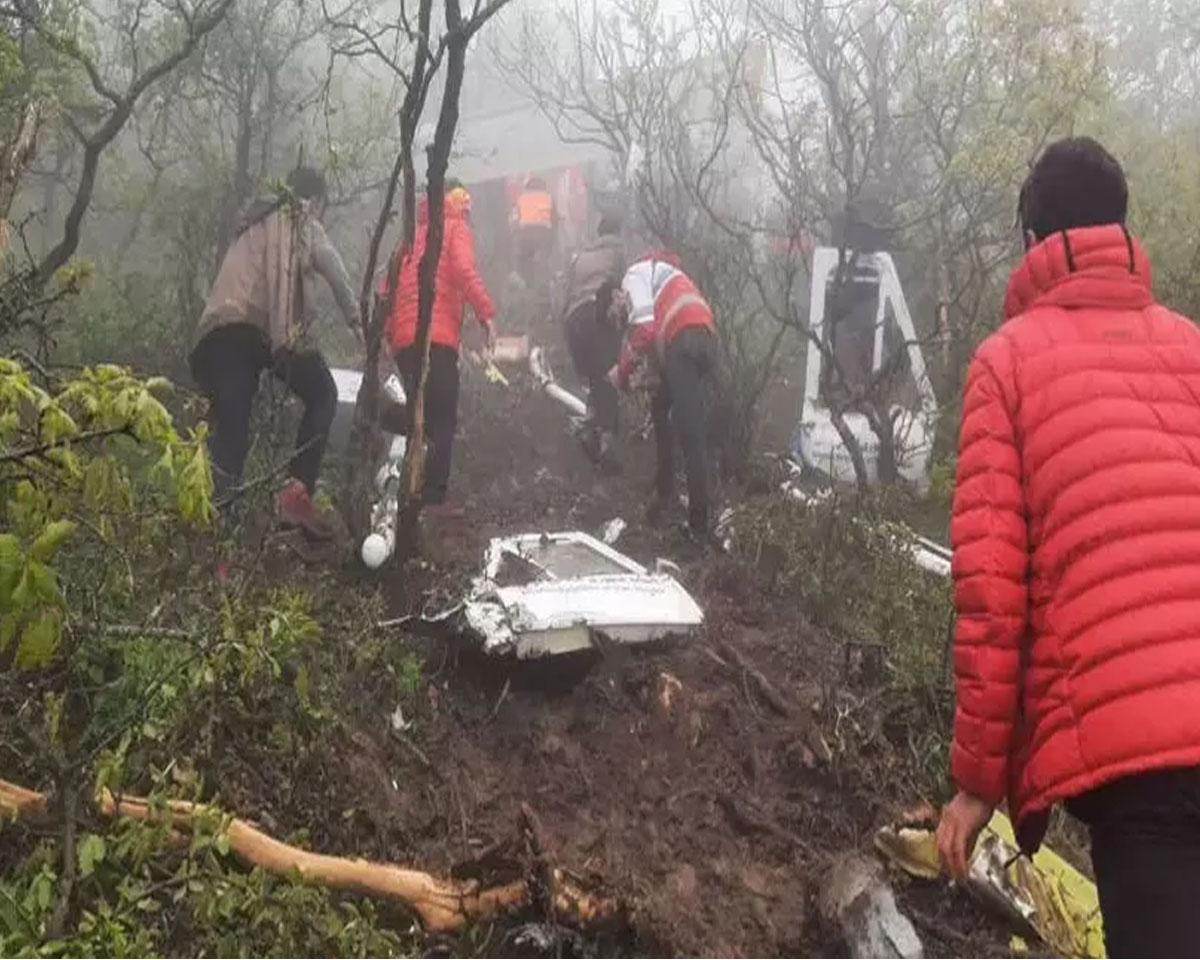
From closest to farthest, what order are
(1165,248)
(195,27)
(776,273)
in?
(195,27) → (1165,248) → (776,273)

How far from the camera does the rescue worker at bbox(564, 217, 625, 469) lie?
7.36m

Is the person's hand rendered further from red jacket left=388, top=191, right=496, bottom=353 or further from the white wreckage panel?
red jacket left=388, top=191, right=496, bottom=353

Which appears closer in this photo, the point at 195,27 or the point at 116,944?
the point at 116,944

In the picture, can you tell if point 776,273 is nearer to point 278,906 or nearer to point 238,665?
point 238,665

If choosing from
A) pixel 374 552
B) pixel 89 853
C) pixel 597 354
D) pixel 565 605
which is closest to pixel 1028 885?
pixel 565 605

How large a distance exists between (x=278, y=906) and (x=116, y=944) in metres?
0.38

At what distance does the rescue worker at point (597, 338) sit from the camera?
24.1 feet

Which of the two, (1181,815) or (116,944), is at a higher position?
(1181,815)

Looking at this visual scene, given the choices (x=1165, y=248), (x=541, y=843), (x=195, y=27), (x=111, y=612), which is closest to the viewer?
(x=541, y=843)

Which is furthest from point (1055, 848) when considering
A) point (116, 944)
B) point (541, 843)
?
point (116, 944)

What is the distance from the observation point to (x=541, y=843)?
269 cm

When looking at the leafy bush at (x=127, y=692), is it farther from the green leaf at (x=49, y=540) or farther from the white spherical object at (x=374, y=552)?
the white spherical object at (x=374, y=552)

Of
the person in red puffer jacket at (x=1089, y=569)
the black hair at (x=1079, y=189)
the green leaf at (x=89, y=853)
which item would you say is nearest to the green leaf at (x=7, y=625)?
the green leaf at (x=89, y=853)

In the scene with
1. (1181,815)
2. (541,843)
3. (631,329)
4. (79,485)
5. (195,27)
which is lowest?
(541,843)
